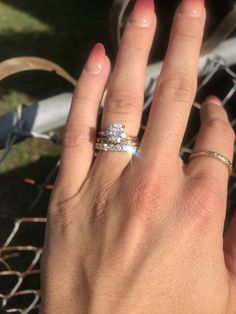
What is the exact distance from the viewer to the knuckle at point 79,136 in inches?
48.8

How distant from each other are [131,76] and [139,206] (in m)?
0.32

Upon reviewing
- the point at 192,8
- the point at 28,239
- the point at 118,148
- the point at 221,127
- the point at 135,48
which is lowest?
the point at 28,239

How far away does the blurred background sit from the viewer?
239 cm

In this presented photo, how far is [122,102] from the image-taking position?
1240 millimetres

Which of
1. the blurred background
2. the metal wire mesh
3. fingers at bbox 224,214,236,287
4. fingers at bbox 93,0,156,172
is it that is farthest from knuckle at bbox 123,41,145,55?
the metal wire mesh

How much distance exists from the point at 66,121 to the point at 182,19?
39 centimetres

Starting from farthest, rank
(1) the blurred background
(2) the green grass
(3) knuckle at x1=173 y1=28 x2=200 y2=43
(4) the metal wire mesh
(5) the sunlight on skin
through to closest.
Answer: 1. (5) the sunlight on skin
2. (2) the green grass
3. (1) the blurred background
4. (4) the metal wire mesh
5. (3) knuckle at x1=173 y1=28 x2=200 y2=43

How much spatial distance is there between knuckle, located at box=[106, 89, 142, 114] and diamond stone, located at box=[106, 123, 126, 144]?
47 mm

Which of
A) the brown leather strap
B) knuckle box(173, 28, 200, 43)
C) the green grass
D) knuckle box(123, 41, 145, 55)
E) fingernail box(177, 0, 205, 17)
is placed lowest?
the brown leather strap

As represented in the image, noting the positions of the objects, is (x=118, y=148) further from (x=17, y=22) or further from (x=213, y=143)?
(x=17, y=22)

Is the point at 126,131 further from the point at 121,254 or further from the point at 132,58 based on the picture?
the point at 121,254

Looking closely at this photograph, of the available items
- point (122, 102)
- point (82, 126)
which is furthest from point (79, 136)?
point (122, 102)

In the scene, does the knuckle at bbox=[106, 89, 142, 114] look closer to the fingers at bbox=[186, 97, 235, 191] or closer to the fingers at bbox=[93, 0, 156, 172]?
the fingers at bbox=[93, 0, 156, 172]

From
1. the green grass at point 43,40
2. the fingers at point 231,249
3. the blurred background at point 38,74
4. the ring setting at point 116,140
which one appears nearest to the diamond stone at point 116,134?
the ring setting at point 116,140
